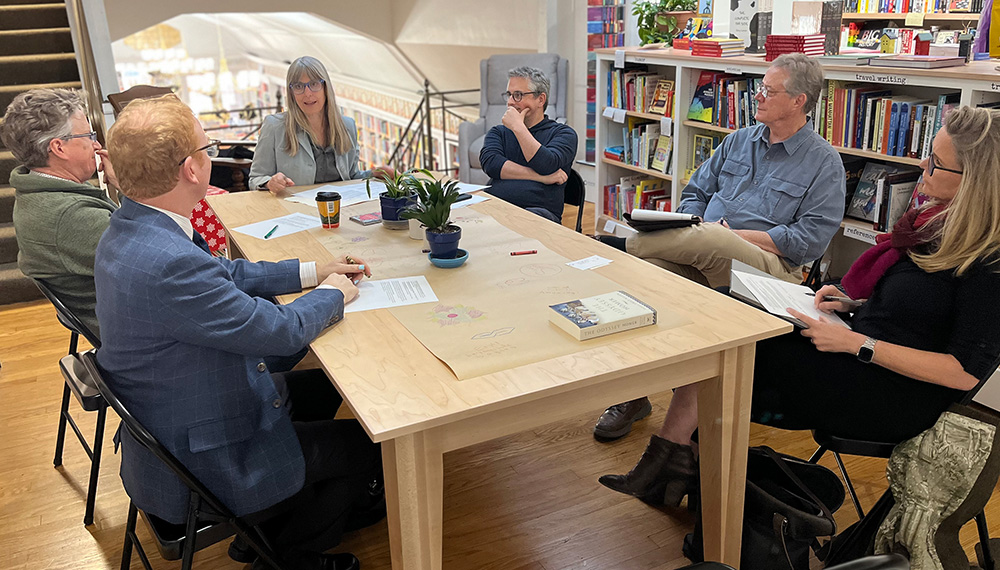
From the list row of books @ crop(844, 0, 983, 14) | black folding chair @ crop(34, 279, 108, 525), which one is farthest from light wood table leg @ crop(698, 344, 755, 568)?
row of books @ crop(844, 0, 983, 14)

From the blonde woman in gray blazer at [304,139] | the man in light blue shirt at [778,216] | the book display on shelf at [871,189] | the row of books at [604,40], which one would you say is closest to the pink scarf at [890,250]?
the man in light blue shirt at [778,216]

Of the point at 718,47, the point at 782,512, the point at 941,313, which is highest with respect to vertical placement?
the point at 718,47

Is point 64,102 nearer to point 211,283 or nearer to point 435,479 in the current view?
point 211,283

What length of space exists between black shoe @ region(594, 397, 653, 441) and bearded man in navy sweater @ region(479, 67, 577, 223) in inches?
36.9

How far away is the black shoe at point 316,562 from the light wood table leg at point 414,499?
516 millimetres

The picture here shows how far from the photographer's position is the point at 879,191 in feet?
11.0

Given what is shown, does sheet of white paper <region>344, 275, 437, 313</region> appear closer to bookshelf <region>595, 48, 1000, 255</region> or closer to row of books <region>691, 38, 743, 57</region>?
bookshelf <region>595, 48, 1000, 255</region>

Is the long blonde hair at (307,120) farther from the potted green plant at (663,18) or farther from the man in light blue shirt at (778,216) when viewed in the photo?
the potted green plant at (663,18)

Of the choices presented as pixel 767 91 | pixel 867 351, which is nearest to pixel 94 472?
pixel 867 351

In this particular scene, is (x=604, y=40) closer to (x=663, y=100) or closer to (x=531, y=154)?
(x=663, y=100)

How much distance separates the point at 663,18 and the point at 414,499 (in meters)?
3.94

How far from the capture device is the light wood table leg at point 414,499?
151 centimetres

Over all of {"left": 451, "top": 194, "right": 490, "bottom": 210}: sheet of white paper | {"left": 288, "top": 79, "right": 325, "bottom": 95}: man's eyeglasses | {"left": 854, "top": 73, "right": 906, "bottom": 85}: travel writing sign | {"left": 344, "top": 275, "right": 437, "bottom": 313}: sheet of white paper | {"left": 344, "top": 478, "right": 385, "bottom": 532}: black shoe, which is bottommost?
{"left": 344, "top": 478, "right": 385, "bottom": 532}: black shoe

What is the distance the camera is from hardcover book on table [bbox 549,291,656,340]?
1.73 metres
